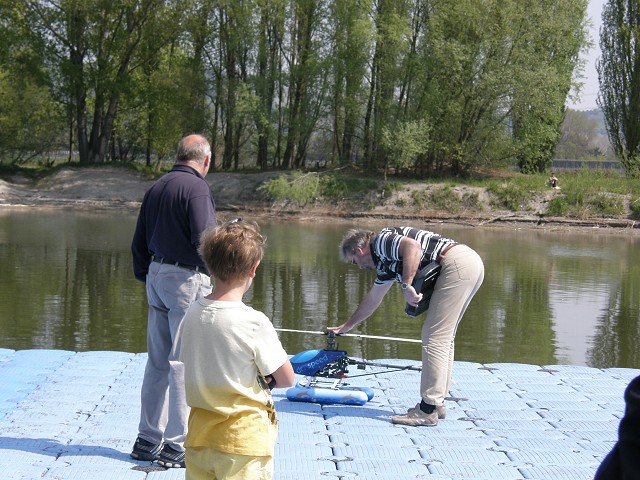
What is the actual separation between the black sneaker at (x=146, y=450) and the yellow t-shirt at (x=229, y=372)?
58.3 inches

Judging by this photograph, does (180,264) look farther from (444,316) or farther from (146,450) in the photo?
(444,316)

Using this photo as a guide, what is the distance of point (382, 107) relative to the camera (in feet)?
116

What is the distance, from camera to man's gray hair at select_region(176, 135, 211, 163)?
470cm

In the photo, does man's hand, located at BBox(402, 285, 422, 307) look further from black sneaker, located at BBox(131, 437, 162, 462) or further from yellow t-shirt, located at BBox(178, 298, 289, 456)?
yellow t-shirt, located at BBox(178, 298, 289, 456)

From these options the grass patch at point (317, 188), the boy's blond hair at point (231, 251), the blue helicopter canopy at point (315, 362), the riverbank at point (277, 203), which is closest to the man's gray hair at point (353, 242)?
the blue helicopter canopy at point (315, 362)

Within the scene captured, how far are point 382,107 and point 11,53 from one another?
15545mm

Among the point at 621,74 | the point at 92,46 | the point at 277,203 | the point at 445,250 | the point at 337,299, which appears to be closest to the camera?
the point at 445,250

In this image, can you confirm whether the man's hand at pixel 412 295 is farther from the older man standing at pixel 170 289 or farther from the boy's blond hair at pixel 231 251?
the boy's blond hair at pixel 231 251

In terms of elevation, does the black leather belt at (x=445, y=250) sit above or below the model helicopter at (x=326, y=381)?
above

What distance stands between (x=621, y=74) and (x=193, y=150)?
33.5 m

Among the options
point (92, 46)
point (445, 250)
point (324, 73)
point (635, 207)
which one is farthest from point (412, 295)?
point (92, 46)

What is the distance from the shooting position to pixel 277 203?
31016 millimetres

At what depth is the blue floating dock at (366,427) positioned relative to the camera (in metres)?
4.52

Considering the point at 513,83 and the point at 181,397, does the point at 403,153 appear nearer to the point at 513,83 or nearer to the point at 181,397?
the point at 513,83
